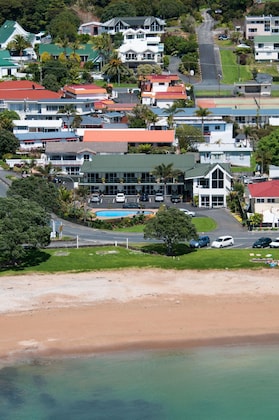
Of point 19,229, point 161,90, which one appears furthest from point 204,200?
point 161,90

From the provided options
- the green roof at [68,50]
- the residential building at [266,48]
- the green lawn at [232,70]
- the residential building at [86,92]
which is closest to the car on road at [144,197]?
the residential building at [86,92]

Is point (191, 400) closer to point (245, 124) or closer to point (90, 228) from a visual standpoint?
point (90, 228)

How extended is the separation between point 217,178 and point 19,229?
19697mm

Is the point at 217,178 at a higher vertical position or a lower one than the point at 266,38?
lower

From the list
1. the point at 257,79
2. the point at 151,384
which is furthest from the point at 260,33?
the point at 151,384

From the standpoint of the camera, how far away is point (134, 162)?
A: 66938 millimetres

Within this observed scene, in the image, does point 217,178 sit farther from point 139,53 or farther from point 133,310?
point 139,53

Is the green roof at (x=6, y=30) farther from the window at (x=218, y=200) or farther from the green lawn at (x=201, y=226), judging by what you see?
the green lawn at (x=201, y=226)

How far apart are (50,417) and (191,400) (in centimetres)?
495

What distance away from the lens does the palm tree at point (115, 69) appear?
103438mm

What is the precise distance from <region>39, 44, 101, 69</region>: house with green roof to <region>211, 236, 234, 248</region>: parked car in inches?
2349

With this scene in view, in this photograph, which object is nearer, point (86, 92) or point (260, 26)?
point (86, 92)

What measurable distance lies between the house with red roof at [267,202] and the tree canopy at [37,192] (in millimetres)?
11362

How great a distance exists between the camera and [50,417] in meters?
33.3
